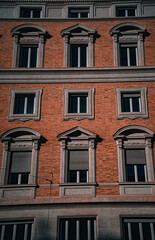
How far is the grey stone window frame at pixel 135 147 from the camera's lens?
47.5ft

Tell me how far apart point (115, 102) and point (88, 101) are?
4.74ft

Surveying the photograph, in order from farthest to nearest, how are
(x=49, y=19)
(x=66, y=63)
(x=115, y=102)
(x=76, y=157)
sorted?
(x=49, y=19)
(x=66, y=63)
(x=115, y=102)
(x=76, y=157)

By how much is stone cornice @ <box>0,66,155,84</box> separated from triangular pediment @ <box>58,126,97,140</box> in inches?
117

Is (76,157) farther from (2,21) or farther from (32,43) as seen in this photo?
(2,21)

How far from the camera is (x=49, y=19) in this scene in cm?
1889

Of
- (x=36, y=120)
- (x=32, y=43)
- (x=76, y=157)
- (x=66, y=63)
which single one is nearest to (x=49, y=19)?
(x=32, y=43)

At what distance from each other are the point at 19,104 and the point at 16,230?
6571mm

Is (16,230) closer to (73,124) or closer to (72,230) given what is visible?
(72,230)

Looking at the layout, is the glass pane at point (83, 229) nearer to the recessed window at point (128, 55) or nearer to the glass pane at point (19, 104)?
the glass pane at point (19, 104)

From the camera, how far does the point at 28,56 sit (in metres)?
18.1

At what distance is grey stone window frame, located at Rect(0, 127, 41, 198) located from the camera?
48.0 ft

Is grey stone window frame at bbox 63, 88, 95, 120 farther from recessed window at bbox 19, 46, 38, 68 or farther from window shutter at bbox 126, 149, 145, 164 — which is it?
recessed window at bbox 19, 46, 38, 68

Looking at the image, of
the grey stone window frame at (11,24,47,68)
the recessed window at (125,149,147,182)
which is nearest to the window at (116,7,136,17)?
the grey stone window frame at (11,24,47,68)

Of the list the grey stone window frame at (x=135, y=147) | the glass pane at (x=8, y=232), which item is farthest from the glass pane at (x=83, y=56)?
the glass pane at (x=8, y=232)
